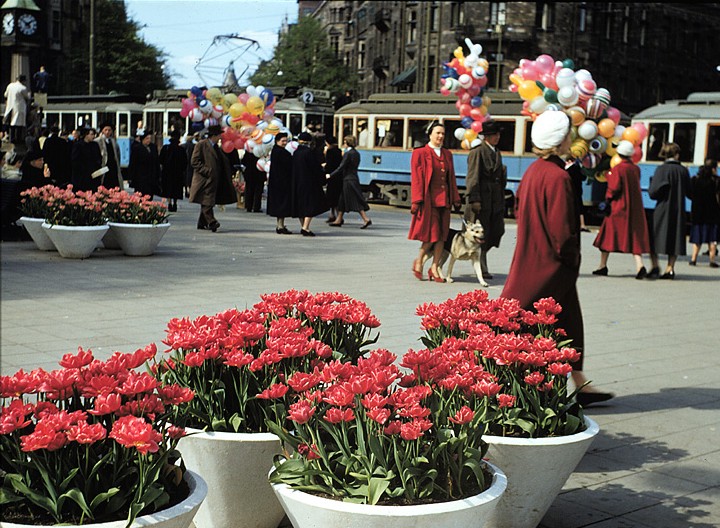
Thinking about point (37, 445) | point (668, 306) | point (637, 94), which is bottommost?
point (668, 306)

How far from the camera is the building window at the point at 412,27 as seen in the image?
71.5 m

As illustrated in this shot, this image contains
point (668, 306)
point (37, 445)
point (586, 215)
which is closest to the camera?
point (37, 445)

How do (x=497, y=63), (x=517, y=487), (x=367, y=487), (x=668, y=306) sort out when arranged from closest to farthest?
(x=367, y=487)
(x=517, y=487)
(x=668, y=306)
(x=497, y=63)

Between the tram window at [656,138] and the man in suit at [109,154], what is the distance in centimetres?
1330

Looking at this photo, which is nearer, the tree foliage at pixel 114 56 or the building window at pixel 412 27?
the tree foliage at pixel 114 56

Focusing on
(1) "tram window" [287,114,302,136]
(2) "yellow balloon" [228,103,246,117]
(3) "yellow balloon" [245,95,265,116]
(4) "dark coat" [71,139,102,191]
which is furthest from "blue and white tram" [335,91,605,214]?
(4) "dark coat" [71,139,102,191]

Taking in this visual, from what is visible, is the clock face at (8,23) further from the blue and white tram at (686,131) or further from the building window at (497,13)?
the building window at (497,13)

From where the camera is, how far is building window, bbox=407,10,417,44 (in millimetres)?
71500

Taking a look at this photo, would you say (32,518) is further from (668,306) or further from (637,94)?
(637,94)

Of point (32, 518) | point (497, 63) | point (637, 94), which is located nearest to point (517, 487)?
point (32, 518)

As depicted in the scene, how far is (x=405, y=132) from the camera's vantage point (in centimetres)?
3158

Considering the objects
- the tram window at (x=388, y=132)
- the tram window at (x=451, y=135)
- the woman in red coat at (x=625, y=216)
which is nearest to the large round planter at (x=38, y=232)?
the woman in red coat at (x=625, y=216)

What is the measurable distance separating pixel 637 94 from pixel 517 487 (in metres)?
65.4

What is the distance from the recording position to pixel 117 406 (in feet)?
11.1
